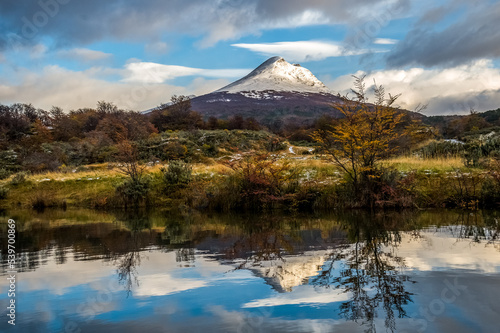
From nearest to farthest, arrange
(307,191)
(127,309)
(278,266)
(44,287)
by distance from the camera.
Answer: (127,309), (44,287), (278,266), (307,191)

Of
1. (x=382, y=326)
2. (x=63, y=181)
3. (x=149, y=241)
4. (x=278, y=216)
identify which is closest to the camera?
(x=382, y=326)

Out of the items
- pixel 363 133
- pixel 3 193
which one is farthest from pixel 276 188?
pixel 3 193

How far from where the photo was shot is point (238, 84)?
11294 centimetres

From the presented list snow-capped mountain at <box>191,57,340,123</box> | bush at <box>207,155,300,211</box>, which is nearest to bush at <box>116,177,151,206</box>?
bush at <box>207,155,300,211</box>

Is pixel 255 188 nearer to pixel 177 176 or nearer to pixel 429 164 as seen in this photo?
pixel 177 176

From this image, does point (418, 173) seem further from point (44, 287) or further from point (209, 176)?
point (44, 287)

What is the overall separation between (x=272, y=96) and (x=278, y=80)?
62.2ft

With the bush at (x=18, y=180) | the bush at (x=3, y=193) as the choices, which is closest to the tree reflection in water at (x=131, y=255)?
the bush at (x=3, y=193)

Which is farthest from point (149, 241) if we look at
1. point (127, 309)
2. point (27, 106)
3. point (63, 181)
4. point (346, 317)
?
point (27, 106)

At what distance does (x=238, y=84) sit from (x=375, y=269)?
10870 centimetres

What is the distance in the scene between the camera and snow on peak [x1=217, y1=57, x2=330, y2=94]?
10770cm

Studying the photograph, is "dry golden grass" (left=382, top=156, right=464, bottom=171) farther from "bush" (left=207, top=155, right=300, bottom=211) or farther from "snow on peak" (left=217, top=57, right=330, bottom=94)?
"snow on peak" (left=217, top=57, right=330, bottom=94)

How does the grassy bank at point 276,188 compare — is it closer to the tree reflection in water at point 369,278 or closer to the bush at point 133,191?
the bush at point 133,191

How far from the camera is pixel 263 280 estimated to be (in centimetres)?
633
